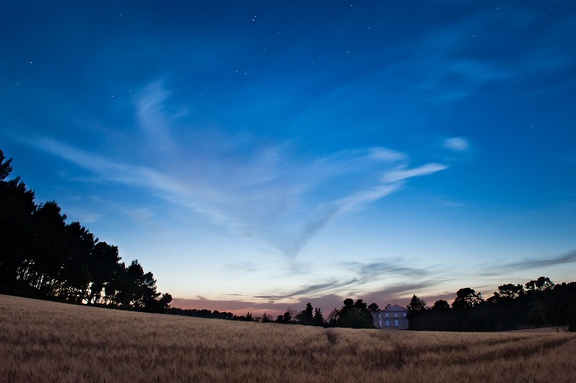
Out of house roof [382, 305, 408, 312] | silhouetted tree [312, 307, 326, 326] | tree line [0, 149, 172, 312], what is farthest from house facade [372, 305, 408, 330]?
tree line [0, 149, 172, 312]

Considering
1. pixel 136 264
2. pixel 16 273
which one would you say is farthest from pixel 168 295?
pixel 16 273

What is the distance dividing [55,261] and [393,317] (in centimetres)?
12781

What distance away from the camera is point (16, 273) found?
2510 inches

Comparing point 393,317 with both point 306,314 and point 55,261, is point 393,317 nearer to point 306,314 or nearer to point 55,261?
point 306,314

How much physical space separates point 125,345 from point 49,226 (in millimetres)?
58526

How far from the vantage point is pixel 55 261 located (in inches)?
2427

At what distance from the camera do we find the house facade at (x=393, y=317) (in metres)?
146

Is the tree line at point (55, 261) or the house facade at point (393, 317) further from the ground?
the tree line at point (55, 261)

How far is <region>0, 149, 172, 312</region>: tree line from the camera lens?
52312mm

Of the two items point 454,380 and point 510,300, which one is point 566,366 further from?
point 510,300

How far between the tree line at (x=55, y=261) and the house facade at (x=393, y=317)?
9024 centimetres

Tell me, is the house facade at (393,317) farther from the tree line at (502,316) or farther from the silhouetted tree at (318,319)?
the silhouetted tree at (318,319)

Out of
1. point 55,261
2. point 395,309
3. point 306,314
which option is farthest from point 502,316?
point 55,261

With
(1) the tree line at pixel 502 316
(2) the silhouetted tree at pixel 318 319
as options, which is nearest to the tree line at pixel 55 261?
(2) the silhouetted tree at pixel 318 319
